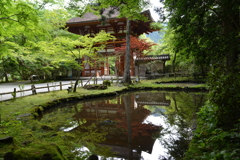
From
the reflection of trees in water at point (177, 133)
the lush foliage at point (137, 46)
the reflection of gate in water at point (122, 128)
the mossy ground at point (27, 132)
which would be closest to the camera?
the mossy ground at point (27, 132)

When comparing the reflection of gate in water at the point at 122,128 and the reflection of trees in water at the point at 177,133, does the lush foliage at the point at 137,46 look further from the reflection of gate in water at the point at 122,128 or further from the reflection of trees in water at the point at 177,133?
the reflection of trees in water at the point at 177,133

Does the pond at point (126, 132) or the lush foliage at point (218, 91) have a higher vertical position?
the lush foliage at point (218, 91)

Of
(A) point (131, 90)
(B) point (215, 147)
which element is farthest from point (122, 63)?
(B) point (215, 147)

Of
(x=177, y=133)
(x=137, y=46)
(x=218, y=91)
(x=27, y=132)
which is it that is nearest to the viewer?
(x=218, y=91)

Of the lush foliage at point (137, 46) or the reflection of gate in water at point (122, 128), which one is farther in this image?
the lush foliage at point (137, 46)

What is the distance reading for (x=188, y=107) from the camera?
784 cm

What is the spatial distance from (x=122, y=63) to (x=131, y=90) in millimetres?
6677

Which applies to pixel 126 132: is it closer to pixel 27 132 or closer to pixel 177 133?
pixel 177 133

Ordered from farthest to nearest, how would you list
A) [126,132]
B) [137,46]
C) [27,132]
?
[137,46]
[126,132]
[27,132]

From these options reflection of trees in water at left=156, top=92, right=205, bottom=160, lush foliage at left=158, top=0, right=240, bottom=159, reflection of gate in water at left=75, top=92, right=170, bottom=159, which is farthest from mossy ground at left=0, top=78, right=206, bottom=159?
lush foliage at left=158, top=0, right=240, bottom=159

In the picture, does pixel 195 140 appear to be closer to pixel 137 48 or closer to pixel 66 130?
pixel 66 130

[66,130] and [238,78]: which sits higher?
[238,78]

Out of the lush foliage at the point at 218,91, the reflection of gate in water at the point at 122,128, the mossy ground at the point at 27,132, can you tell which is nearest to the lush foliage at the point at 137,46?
the reflection of gate in water at the point at 122,128

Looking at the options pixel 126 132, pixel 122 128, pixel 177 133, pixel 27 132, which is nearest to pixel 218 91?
pixel 177 133
